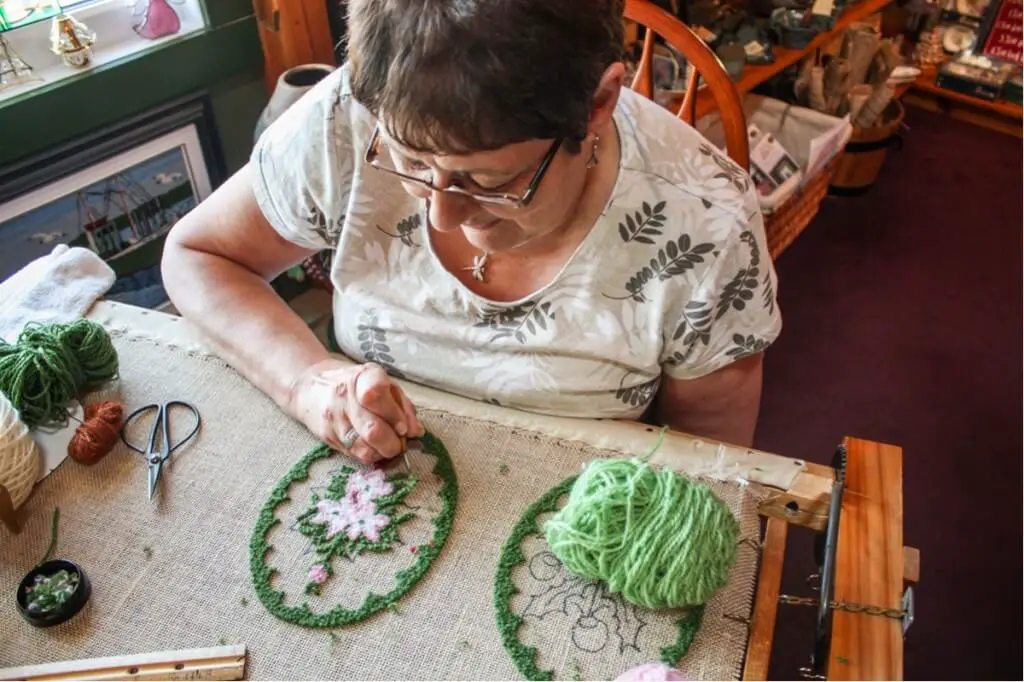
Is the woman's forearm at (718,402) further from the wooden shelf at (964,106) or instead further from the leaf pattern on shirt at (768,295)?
the wooden shelf at (964,106)

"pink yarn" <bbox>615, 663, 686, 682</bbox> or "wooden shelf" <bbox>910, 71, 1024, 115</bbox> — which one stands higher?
"pink yarn" <bbox>615, 663, 686, 682</bbox>

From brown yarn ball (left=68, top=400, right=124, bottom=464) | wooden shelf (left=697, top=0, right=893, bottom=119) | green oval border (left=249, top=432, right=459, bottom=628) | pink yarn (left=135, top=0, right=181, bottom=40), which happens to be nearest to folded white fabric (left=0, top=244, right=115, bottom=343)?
brown yarn ball (left=68, top=400, right=124, bottom=464)

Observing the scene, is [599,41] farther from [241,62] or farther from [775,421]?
Answer: [775,421]

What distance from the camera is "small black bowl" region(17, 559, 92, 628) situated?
2.30 ft

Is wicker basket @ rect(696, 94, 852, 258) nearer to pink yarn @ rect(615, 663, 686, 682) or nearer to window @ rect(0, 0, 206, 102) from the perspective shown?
window @ rect(0, 0, 206, 102)

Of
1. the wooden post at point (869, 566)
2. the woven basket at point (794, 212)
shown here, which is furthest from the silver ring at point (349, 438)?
the woven basket at point (794, 212)

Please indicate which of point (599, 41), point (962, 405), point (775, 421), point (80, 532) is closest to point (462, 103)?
point (599, 41)

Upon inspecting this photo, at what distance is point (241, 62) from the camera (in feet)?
4.72

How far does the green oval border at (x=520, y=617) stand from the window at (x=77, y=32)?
990mm

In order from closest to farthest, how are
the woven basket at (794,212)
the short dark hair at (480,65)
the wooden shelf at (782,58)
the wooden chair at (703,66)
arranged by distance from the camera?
the short dark hair at (480,65) → the wooden chair at (703,66) → the wooden shelf at (782,58) → the woven basket at (794,212)

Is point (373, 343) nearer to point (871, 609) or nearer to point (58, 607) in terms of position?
point (58, 607)

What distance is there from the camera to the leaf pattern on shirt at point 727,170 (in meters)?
0.84

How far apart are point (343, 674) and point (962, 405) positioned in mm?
1747

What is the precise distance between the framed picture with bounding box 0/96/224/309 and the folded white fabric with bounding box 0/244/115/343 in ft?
0.94
